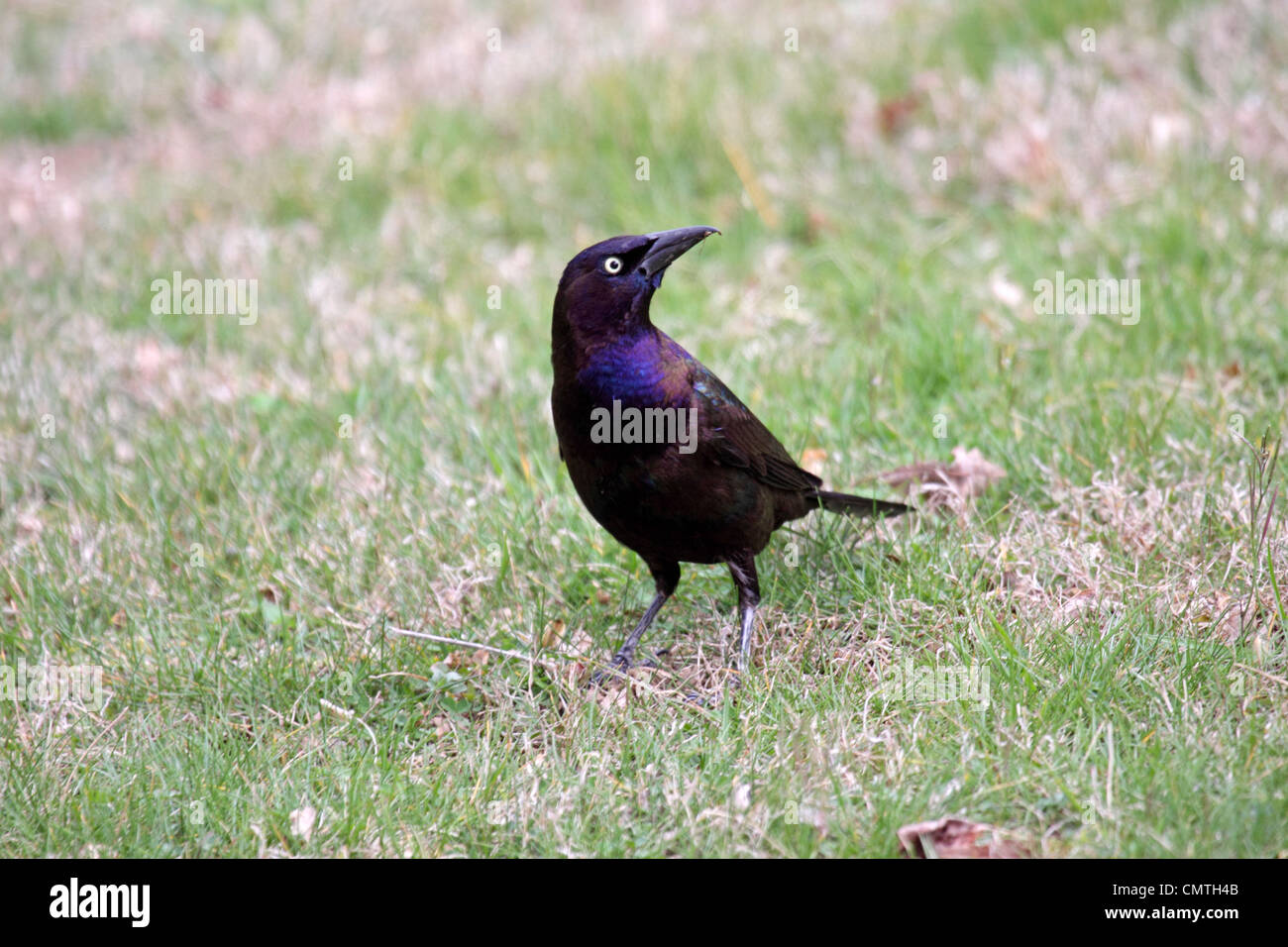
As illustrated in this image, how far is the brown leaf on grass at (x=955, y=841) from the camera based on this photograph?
2799 millimetres

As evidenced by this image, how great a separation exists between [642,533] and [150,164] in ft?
20.9

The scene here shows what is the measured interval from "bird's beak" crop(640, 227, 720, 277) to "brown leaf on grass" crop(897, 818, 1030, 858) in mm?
1582

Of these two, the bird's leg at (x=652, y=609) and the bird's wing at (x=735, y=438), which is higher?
the bird's wing at (x=735, y=438)

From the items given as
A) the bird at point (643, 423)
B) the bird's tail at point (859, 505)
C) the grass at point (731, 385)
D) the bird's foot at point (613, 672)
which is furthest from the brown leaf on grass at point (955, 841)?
the bird's tail at point (859, 505)

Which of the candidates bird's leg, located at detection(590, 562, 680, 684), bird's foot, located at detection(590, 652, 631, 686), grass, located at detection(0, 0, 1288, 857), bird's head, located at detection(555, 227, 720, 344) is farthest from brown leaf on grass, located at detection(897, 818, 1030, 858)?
bird's head, located at detection(555, 227, 720, 344)

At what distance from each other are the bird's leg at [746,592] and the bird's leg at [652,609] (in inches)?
8.8

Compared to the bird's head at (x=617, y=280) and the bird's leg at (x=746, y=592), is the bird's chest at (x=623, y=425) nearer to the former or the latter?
the bird's head at (x=617, y=280)

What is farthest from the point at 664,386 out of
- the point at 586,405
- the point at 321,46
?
the point at 321,46

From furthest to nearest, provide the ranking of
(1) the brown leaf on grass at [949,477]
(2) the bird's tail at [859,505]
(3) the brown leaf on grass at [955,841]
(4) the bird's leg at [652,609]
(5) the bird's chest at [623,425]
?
(1) the brown leaf on grass at [949,477], (2) the bird's tail at [859,505], (4) the bird's leg at [652,609], (5) the bird's chest at [623,425], (3) the brown leaf on grass at [955,841]

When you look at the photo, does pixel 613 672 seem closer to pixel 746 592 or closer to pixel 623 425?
pixel 746 592

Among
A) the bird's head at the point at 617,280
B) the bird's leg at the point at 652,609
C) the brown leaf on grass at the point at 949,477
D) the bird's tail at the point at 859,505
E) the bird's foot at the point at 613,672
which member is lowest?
the bird's foot at the point at 613,672

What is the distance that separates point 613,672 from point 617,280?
1100mm

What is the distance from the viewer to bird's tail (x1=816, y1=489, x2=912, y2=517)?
4.03m

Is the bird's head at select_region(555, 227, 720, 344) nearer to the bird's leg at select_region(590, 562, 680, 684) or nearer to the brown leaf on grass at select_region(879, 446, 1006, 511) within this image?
the bird's leg at select_region(590, 562, 680, 684)
